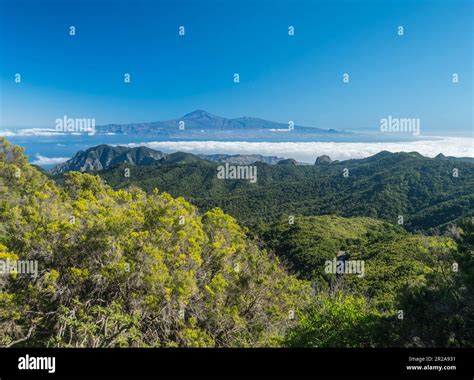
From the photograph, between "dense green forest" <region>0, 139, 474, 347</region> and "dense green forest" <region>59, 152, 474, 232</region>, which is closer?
"dense green forest" <region>0, 139, 474, 347</region>

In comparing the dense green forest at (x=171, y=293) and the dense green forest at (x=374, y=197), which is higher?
the dense green forest at (x=171, y=293)

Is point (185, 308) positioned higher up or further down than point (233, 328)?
higher up

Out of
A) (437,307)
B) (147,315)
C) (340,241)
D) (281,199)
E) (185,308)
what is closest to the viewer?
(437,307)

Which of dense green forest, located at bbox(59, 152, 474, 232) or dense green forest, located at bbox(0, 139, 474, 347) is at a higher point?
dense green forest, located at bbox(0, 139, 474, 347)

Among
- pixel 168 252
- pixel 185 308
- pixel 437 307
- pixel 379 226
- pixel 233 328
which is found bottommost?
pixel 379 226

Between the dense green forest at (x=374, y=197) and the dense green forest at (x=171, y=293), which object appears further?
the dense green forest at (x=374, y=197)

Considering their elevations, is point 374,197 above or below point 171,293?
below

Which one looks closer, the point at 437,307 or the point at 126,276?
the point at 437,307

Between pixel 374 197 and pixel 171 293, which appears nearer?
pixel 171 293
